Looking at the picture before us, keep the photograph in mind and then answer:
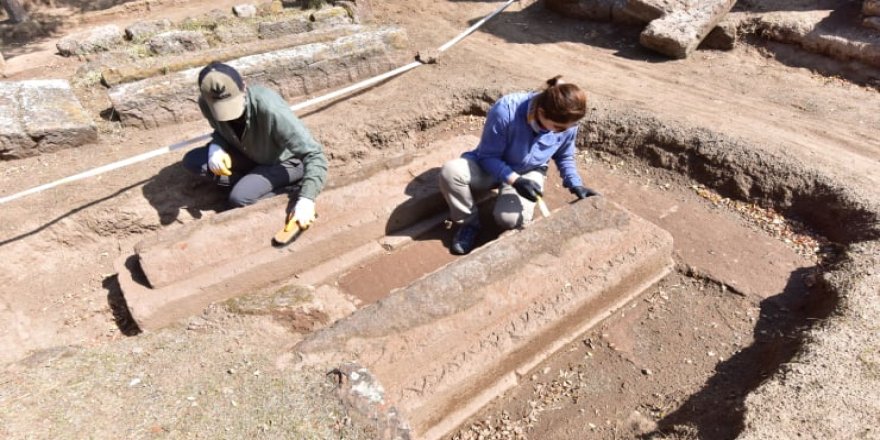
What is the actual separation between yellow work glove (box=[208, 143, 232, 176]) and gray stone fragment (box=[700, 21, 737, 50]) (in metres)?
6.45

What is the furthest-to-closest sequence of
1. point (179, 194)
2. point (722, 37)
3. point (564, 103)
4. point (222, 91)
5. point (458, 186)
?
point (722, 37) → point (179, 194) → point (458, 186) → point (222, 91) → point (564, 103)

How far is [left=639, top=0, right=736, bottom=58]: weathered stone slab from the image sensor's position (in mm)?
6711

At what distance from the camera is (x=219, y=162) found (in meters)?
3.67

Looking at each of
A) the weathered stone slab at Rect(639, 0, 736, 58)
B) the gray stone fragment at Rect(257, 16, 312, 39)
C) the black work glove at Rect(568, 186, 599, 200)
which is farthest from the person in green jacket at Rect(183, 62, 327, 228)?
the weathered stone slab at Rect(639, 0, 736, 58)

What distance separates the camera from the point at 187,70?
5.36m

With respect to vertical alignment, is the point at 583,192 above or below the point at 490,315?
above

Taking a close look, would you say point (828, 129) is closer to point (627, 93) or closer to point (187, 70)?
point (627, 93)

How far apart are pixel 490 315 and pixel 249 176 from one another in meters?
2.09

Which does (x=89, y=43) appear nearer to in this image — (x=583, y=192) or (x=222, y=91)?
(x=222, y=91)

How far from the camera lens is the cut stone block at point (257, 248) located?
313cm

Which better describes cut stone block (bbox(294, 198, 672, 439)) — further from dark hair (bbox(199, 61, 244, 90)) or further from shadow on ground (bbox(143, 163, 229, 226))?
shadow on ground (bbox(143, 163, 229, 226))

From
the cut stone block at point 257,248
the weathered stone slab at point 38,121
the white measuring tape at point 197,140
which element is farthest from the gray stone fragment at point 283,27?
the cut stone block at point 257,248

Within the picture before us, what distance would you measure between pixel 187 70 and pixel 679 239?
495 cm

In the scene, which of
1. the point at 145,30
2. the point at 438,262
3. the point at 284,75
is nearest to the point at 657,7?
the point at 284,75
